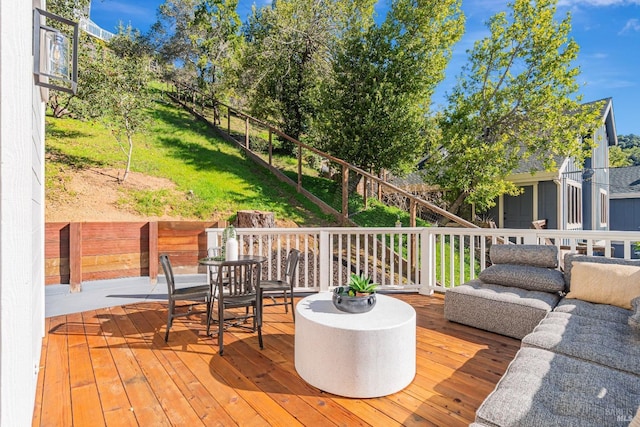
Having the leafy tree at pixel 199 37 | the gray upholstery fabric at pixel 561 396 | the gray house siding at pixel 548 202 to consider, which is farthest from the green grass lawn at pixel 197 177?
the gray upholstery fabric at pixel 561 396

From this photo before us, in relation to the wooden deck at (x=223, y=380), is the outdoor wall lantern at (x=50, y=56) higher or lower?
higher

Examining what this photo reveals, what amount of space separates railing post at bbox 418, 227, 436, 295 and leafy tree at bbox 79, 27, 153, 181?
597 centimetres

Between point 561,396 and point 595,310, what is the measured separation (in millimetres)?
1641

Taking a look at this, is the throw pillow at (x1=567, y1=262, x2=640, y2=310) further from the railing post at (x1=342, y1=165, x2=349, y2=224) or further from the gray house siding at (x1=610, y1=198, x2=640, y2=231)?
the gray house siding at (x1=610, y1=198, x2=640, y2=231)

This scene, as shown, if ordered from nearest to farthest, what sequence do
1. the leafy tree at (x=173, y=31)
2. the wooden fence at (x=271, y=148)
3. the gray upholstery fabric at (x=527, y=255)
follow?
the gray upholstery fabric at (x=527, y=255), the wooden fence at (x=271, y=148), the leafy tree at (x=173, y=31)

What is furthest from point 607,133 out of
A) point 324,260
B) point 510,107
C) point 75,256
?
point 75,256

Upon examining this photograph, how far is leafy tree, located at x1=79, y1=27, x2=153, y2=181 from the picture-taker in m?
6.87

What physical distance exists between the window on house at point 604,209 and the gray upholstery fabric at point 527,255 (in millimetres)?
11323

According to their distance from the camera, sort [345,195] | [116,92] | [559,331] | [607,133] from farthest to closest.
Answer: [607,133] < [345,195] < [116,92] < [559,331]

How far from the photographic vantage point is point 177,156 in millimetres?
9047

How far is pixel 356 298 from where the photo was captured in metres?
2.52

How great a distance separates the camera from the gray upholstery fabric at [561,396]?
4.58ft

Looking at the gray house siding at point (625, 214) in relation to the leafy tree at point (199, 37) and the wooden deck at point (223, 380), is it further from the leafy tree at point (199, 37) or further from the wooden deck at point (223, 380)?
the leafy tree at point (199, 37)

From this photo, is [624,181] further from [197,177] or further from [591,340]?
[197,177]
